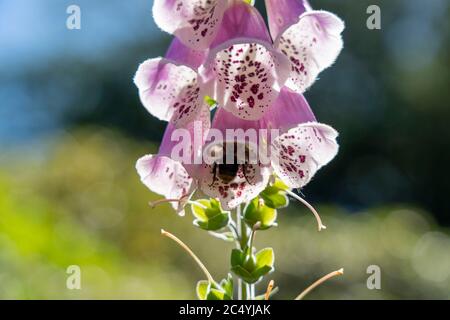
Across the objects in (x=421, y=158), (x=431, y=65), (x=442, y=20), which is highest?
(x=442, y=20)

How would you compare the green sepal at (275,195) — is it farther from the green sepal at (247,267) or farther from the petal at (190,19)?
the petal at (190,19)

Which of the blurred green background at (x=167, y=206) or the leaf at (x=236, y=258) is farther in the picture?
the blurred green background at (x=167, y=206)

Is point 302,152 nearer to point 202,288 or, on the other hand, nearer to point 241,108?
point 241,108

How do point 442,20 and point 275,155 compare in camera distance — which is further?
point 442,20

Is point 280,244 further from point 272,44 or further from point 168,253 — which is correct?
point 272,44

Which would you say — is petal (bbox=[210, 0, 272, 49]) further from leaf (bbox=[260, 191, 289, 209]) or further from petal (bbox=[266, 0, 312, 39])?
leaf (bbox=[260, 191, 289, 209])

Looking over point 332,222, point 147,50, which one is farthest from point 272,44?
point 147,50

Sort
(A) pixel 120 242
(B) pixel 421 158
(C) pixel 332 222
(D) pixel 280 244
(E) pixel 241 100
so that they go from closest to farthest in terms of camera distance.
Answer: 1. (E) pixel 241 100
2. (A) pixel 120 242
3. (D) pixel 280 244
4. (C) pixel 332 222
5. (B) pixel 421 158

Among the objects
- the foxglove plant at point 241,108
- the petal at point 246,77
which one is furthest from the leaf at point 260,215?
the petal at point 246,77
